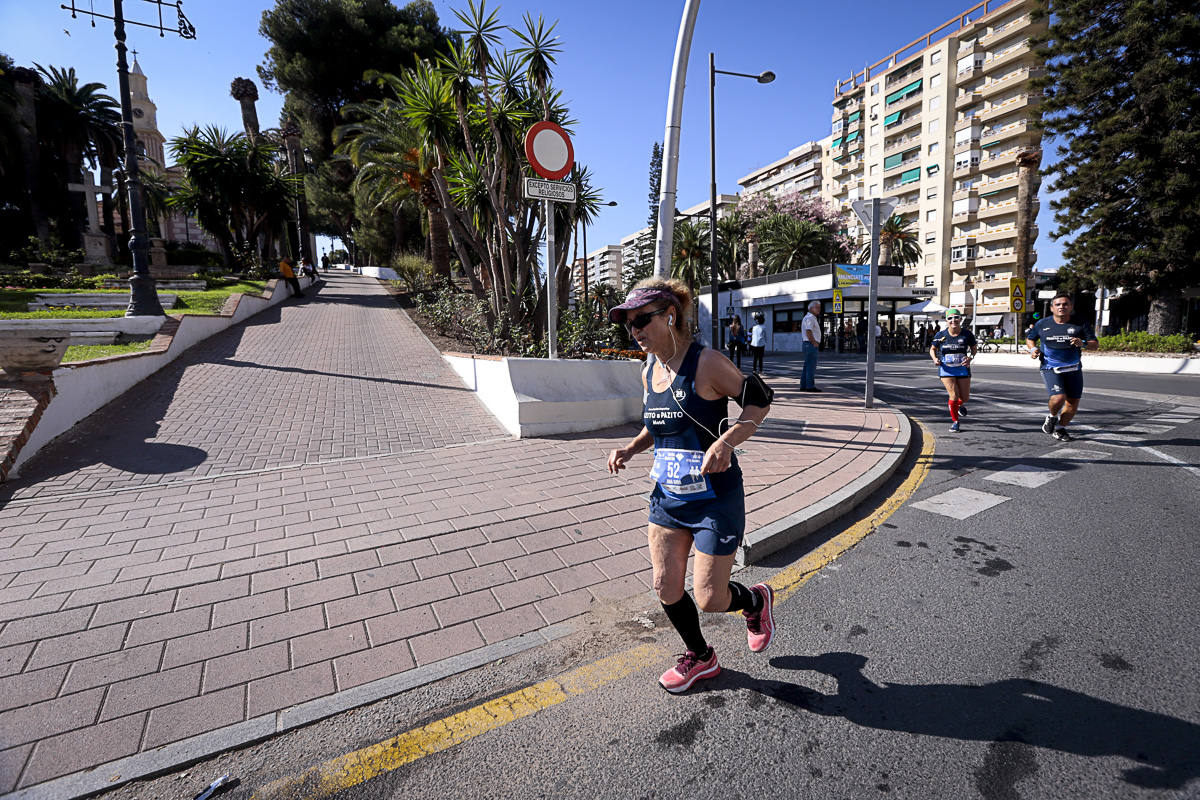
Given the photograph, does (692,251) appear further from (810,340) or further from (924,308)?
(810,340)

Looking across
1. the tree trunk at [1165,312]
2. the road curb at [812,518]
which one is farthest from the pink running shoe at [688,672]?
the tree trunk at [1165,312]

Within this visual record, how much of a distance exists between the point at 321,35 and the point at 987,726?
1846 inches

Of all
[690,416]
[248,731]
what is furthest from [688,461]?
[248,731]

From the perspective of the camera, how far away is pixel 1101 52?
21438 mm

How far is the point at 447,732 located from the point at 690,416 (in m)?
1.63

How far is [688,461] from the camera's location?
2342 millimetres

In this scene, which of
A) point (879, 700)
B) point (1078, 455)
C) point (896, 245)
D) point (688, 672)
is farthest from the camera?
point (896, 245)

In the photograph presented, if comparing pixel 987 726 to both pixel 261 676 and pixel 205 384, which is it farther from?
pixel 205 384

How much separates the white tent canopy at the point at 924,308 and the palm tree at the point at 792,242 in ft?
42.7

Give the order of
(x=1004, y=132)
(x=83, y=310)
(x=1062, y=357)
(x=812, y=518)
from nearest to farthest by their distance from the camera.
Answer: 1. (x=812, y=518)
2. (x=1062, y=357)
3. (x=83, y=310)
4. (x=1004, y=132)

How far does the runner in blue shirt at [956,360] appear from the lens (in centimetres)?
766

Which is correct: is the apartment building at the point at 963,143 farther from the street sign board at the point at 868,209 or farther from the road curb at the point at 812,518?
the road curb at the point at 812,518

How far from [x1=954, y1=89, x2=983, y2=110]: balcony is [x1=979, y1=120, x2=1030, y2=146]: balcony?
2.91 metres

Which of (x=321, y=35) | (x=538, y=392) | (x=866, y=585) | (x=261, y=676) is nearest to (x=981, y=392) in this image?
(x=538, y=392)
